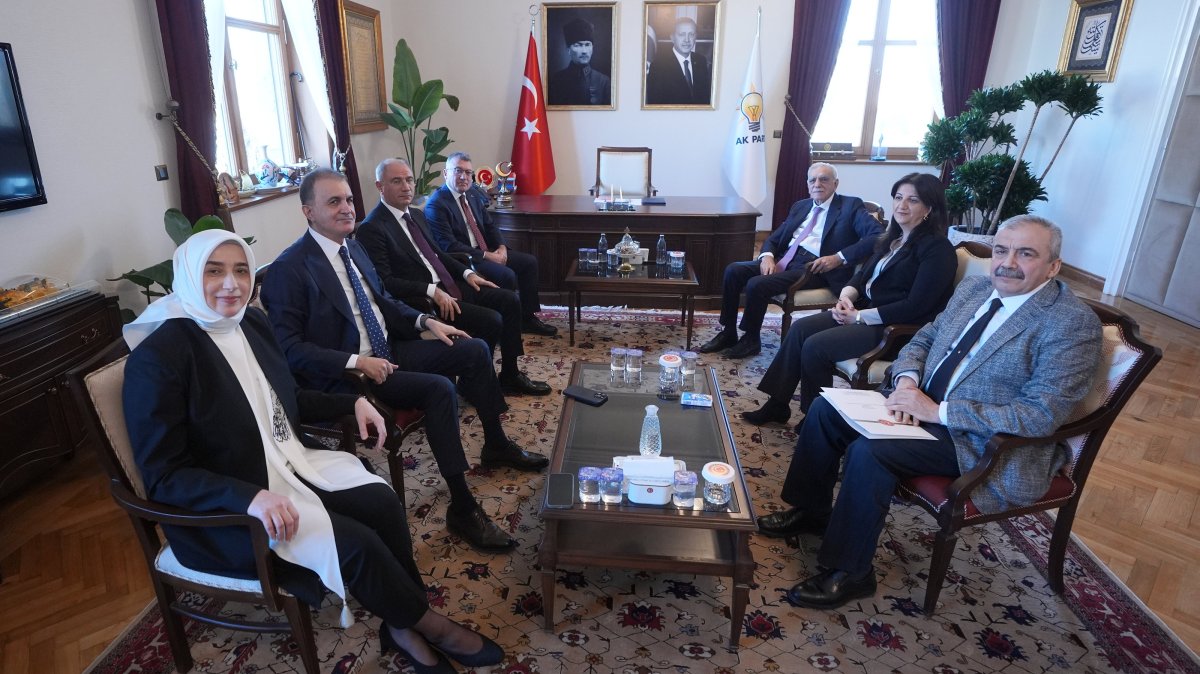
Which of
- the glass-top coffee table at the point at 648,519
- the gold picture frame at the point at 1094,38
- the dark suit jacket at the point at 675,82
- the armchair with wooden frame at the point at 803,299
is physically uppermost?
the gold picture frame at the point at 1094,38

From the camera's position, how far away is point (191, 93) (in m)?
3.44

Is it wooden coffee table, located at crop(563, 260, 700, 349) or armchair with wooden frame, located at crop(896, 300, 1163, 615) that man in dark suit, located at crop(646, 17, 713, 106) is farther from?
armchair with wooden frame, located at crop(896, 300, 1163, 615)

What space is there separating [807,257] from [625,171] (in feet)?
6.37

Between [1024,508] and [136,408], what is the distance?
7.72 feet

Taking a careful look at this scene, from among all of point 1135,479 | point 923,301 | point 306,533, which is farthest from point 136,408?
point 1135,479

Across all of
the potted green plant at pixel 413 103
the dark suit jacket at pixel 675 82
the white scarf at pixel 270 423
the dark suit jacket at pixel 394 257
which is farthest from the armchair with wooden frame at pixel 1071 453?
the dark suit jacket at pixel 675 82

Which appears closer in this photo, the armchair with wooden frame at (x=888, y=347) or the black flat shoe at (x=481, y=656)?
the black flat shoe at (x=481, y=656)

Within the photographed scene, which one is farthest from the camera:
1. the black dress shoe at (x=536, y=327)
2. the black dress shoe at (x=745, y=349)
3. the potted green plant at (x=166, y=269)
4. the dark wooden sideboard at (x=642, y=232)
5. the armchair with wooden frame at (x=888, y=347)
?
the dark wooden sideboard at (x=642, y=232)

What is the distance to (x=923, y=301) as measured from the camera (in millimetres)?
2797

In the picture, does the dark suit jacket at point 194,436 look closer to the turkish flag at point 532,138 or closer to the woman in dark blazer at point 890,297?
the woman in dark blazer at point 890,297

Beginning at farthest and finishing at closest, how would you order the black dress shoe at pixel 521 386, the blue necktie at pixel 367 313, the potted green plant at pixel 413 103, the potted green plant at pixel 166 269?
the potted green plant at pixel 413 103
the black dress shoe at pixel 521 386
the potted green plant at pixel 166 269
the blue necktie at pixel 367 313

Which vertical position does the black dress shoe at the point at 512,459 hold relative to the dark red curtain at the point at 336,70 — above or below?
below

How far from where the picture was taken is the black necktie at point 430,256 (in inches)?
128

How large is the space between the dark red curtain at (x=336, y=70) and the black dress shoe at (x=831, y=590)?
4345mm
